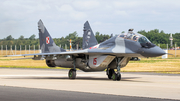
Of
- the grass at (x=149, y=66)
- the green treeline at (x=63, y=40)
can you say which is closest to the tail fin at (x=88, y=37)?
the grass at (x=149, y=66)

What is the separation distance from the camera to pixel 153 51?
1659 cm

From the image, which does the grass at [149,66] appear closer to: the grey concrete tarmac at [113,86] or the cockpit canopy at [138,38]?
the cockpit canopy at [138,38]

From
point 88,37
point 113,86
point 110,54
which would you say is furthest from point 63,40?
point 113,86

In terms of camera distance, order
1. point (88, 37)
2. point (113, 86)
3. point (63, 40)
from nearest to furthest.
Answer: point (113, 86) < point (88, 37) < point (63, 40)

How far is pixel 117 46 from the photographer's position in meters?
18.3

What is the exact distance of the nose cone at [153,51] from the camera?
16461 mm

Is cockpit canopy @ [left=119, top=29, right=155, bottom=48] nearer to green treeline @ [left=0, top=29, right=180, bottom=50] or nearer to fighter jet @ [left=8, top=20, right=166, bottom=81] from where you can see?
fighter jet @ [left=8, top=20, right=166, bottom=81]

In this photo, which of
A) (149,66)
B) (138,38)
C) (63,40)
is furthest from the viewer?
(63,40)

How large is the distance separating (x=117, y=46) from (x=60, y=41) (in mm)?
93220

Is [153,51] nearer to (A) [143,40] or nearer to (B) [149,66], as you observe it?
(A) [143,40]

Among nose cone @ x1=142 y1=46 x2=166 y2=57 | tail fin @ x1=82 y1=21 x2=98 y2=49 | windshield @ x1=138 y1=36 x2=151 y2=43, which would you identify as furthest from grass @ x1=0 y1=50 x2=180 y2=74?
nose cone @ x1=142 y1=46 x2=166 y2=57

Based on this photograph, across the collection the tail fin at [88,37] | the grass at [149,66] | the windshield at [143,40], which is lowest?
the grass at [149,66]

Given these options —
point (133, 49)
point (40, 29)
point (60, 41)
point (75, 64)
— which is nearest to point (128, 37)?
point (133, 49)

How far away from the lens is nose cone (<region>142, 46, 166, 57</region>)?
16.5 metres
